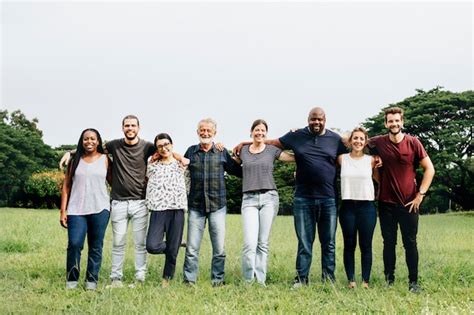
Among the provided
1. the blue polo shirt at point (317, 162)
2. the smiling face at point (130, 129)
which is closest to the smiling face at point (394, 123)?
the blue polo shirt at point (317, 162)

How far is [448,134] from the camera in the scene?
88.1 ft


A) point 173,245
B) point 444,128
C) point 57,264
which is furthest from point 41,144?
point 173,245

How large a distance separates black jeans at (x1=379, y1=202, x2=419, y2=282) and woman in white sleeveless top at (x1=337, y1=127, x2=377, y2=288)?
0.14 meters

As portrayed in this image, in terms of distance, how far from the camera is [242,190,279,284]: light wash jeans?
650 cm

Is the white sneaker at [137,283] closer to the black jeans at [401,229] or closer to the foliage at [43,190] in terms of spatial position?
the black jeans at [401,229]

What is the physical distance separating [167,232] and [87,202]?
921 mm

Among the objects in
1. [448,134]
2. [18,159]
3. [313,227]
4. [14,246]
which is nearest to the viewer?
[313,227]

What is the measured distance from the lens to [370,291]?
20.0ft

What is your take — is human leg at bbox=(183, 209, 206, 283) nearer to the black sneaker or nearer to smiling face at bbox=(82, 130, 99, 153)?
smiling face at bbox=(82, 130, 99, 153)

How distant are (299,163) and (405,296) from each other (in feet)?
5.80

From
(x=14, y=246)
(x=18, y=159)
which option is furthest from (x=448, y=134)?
(x=18, y=159)

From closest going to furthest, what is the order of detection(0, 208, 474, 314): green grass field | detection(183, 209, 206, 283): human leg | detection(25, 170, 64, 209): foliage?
detection(0, 208, 474, 314): green grass field, detection(183, 209, 206, 283): human leg, detection(25, 170, 64, 209): foliage

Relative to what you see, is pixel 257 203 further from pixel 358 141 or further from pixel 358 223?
Result: pixel 358 141

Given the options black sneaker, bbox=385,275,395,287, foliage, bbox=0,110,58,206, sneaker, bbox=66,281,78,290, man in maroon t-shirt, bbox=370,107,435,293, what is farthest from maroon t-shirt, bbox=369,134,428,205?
foliage, bbox=0,110,58,206
